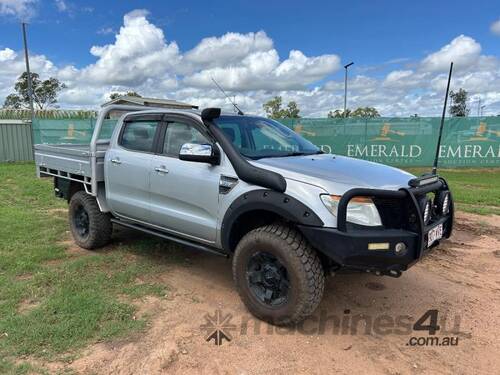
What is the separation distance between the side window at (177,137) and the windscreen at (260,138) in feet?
0.90

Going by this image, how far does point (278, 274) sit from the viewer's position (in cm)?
357

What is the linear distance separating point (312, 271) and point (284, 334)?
597mm

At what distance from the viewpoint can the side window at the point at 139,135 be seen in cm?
481

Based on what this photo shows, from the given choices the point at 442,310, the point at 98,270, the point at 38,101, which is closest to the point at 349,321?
the point at 442,310

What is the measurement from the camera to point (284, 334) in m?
3.50

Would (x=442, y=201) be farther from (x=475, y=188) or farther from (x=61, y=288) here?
(x=475, y=188)

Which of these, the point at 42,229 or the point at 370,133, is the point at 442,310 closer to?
the point at 42,229

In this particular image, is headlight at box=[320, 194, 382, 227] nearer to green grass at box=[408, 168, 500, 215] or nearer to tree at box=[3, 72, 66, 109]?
green grass at box=[408, 168, 500, 215]

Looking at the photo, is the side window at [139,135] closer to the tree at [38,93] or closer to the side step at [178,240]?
the side step at [178,240]

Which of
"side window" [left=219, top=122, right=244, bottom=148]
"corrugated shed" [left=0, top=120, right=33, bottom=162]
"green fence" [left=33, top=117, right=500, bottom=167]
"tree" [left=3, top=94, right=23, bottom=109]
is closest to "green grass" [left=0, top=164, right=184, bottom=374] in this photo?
"side window" [left=219, top=122, right=244, bottom=148]

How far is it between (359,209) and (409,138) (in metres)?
13.8

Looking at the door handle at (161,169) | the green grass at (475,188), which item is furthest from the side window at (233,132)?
the green grass at (475,188)

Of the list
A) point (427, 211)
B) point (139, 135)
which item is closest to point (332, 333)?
point (427, 211)

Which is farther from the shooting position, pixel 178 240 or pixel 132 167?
pixel 132 167
